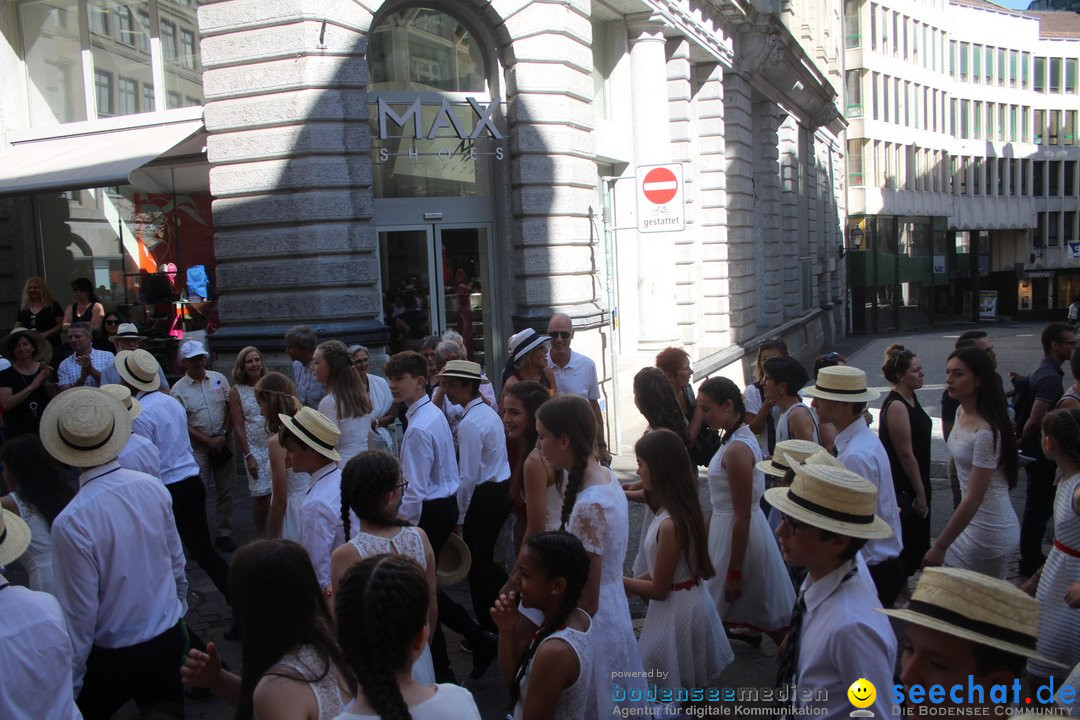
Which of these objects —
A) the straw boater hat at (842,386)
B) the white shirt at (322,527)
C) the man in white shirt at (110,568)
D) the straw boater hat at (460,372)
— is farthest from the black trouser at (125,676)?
the straw boater hat at (842,386)

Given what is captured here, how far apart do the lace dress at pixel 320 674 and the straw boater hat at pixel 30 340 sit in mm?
7469

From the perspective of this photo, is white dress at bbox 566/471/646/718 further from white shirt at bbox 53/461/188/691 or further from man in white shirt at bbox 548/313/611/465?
man in white shirt at bbox 548/313/611/465

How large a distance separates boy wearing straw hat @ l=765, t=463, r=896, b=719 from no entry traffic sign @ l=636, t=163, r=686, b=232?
7414 mm

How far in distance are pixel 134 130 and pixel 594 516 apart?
1042 cm

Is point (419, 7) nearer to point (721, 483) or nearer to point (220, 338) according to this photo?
point (220, 338)

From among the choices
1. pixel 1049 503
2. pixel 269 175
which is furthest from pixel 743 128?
pixel 1049 503

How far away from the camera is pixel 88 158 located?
11070mm

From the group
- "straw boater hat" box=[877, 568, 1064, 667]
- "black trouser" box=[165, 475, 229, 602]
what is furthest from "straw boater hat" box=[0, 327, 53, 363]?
"straw boater hat" box=[877, 568, 1064, 667]

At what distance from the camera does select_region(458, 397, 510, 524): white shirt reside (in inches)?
232

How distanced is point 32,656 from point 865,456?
3721mm

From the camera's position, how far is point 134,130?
12148 millimetres

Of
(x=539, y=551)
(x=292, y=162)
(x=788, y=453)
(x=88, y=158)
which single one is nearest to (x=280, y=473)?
(x=539, y=551)

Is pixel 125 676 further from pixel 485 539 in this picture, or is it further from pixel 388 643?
pixel 485 539

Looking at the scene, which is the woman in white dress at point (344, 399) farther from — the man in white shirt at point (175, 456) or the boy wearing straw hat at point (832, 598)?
the boy wearing straw hat at point (832, 598)
